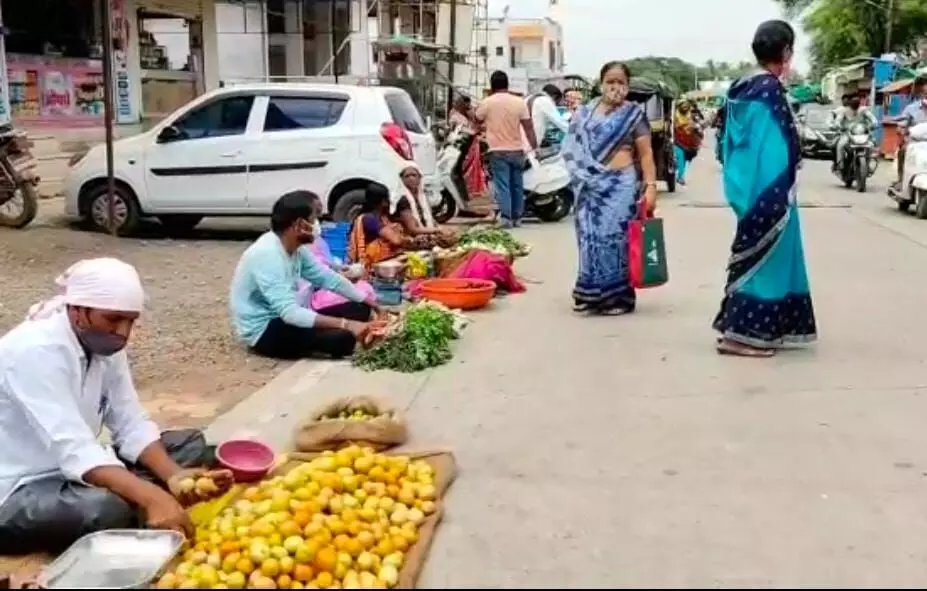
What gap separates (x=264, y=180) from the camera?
12500 mm

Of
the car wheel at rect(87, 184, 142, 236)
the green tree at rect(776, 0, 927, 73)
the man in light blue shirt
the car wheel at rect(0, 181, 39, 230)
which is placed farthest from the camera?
the green tree at rect(776, 0, 927, 73)

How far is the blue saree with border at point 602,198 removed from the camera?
8.25 meters

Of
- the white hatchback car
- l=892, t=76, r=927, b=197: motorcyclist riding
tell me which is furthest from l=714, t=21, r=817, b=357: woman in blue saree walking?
l=892, t=76, r=927, b=197: motorcyclist riding

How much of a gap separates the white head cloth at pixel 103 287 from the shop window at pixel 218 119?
28.9 feet

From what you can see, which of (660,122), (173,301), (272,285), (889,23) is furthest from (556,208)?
(889,23)

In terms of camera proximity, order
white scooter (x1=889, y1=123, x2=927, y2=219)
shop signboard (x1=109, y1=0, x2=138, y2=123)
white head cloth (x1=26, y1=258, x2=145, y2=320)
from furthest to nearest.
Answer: shop signboard (x1=109, y1=0, x2=138, y2=123), white scooter (x1=889, y1=123, x2=927, y2=219), white head cloth (x1=26, y1=258, x2=145, y2=320)

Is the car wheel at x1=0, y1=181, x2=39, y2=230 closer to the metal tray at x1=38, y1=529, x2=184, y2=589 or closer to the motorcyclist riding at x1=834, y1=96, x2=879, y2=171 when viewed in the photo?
the metal tray at x1=38, y1=529, x2=184, y2=589

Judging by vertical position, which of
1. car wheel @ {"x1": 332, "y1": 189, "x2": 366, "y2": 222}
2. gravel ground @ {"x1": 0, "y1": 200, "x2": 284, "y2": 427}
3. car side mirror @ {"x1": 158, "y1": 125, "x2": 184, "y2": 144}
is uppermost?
car side mirror @ {"x1": 158, "y1": 125, "x2": 184, "y2": 144}

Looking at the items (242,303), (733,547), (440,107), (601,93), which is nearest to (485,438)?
(733,547)

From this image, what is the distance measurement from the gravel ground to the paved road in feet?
1.60

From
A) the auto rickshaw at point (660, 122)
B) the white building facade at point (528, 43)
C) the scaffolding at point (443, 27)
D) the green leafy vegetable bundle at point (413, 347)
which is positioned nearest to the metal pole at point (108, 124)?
the green leafy vegetable bundle at point (413, 347)

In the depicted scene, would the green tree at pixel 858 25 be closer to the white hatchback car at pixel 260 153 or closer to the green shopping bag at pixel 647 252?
the white hatchback car at pixel 260 153

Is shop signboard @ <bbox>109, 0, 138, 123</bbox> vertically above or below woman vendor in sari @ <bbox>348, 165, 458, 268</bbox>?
above

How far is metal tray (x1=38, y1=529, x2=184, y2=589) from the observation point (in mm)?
3725
